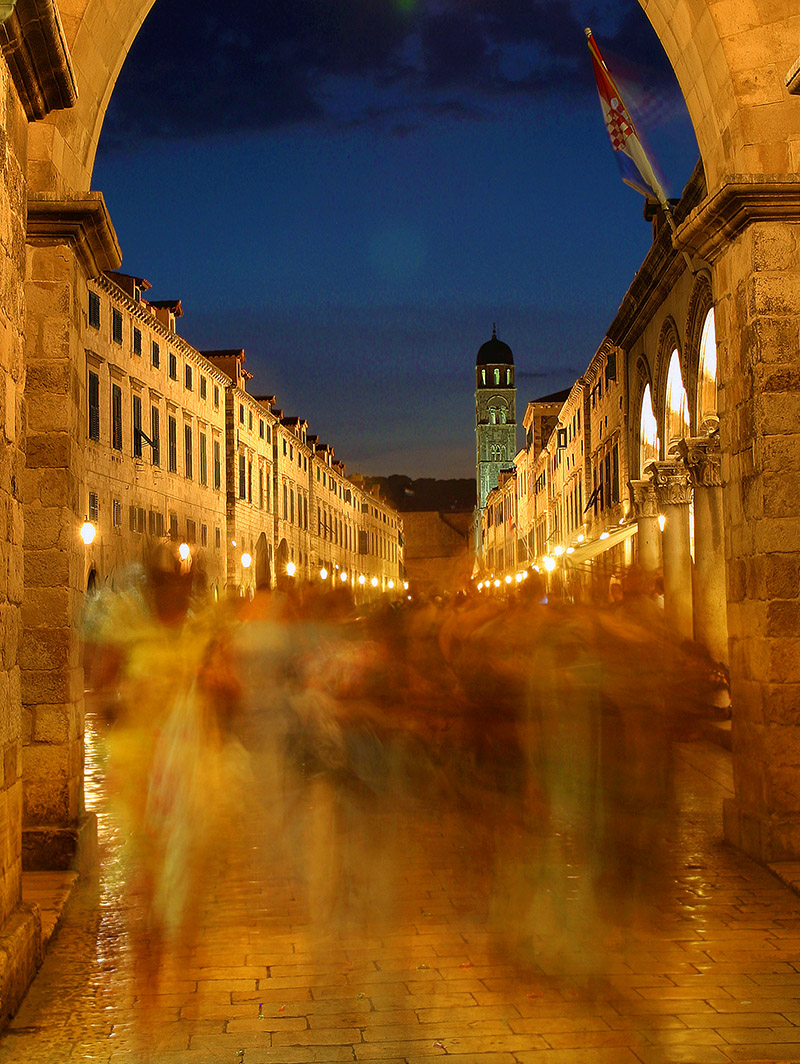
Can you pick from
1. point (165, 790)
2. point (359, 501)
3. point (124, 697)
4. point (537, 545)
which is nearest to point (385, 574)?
point (359, 501)

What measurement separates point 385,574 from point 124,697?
84.3 meters

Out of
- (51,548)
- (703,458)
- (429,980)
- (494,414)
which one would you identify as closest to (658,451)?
(703,458)

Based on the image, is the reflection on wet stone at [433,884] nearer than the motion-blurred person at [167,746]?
Yes

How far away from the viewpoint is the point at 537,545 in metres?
61.3

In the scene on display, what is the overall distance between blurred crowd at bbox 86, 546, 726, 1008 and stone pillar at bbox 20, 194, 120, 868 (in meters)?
0.76

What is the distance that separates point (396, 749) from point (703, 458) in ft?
26.6

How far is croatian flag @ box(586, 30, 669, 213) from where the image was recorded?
15.9m

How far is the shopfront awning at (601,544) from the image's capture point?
27.5m

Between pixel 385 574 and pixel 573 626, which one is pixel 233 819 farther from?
pixel 385 574

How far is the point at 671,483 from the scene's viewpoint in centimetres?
2277

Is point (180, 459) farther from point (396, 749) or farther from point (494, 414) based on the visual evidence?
point (494, 414)

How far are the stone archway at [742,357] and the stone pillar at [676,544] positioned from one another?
1443 cm

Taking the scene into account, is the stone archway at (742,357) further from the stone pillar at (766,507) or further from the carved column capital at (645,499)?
the carved column capital at (645,499)

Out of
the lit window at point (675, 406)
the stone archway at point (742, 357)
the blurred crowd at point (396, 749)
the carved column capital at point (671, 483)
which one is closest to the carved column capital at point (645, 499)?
the carved column capital at point (671, 483)
